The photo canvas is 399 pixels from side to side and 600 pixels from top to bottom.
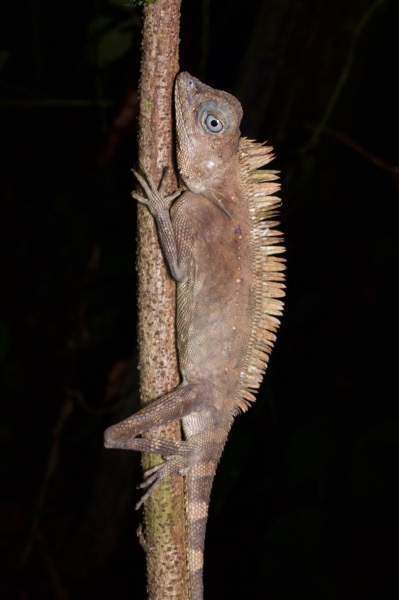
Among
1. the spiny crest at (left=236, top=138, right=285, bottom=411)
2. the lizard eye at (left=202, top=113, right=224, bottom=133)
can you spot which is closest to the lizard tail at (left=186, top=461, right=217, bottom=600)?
the spiny crest at (left=236, top=138, right=285, bottom=411)

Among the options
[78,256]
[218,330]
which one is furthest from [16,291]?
[218,330]

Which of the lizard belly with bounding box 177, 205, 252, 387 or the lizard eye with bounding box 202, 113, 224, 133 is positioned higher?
the lizard eye with bounding box 202, 113, 224, 133

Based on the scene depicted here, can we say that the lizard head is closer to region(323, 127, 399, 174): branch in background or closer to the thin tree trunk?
the thin tree trunk

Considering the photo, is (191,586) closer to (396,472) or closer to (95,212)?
(396,472)

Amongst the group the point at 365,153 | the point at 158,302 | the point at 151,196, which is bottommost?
the point at 158,302

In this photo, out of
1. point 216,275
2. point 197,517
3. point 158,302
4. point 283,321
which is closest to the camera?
point 158,302

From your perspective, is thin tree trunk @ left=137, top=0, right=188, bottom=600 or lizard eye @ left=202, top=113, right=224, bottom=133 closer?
thin tree trunk @ left=137, top=0, right=188, bottom=600

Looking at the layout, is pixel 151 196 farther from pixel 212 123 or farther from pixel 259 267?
pixel 259 267

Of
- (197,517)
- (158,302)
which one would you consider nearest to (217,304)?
(158,302)
